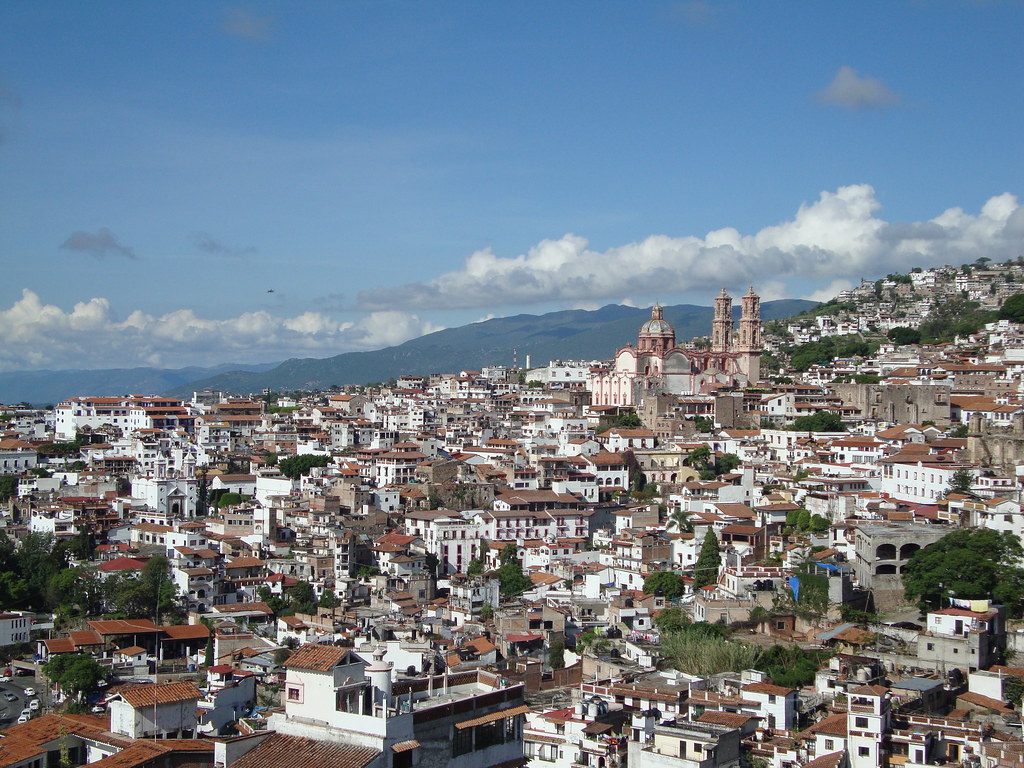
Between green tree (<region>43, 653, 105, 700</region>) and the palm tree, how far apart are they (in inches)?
527

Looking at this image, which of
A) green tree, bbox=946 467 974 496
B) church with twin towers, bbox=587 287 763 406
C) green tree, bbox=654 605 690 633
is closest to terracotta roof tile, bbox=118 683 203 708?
green tree, bbox=654 605 690 633

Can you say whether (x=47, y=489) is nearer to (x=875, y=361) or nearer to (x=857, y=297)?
(x=875, y=361)

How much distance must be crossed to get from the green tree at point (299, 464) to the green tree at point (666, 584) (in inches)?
598

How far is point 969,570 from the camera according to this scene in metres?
21.3

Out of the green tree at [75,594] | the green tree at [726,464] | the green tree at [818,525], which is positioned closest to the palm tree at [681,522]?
the green tree at [818,525]

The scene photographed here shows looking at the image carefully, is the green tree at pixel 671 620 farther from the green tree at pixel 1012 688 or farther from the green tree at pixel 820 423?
the green tree at pixel 820 423

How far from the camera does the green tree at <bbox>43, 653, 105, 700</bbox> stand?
69.4 feet

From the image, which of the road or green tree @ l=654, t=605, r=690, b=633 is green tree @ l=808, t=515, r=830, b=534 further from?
the road

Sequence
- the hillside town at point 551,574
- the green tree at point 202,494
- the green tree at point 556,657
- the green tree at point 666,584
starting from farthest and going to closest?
the green tree at point 202,494 < the green tree at point 666,584 < the green tree at point 556,657 < the hillside town at point 551,574

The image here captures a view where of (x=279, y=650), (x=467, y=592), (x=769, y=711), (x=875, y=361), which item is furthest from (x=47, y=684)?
(x=875, y=361)

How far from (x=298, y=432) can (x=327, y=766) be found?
3768 centimetres

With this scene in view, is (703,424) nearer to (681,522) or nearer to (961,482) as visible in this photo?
(681,522)

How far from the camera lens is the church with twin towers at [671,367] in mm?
45188

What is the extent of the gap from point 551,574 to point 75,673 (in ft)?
37.2
